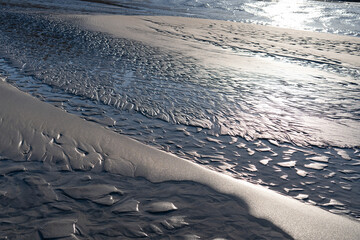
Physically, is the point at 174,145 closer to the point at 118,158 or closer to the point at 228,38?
the point at 118,158

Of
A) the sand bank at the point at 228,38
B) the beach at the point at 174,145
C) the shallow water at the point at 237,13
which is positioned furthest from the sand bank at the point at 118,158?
the shallow water at the point at 237,13

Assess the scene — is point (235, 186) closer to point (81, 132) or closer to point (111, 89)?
point (81, 132)

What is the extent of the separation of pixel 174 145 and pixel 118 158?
427 millimetres

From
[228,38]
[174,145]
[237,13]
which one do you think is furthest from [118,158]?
[237,13]

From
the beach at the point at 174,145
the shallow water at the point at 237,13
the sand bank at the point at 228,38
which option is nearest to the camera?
the beach at the point at 174,145

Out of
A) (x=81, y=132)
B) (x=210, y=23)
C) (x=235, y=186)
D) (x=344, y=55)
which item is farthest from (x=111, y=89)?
(x=210, y=23)

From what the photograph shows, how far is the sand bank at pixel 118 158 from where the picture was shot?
64.1 inches

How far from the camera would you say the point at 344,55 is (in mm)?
5477

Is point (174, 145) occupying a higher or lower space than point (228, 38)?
lower

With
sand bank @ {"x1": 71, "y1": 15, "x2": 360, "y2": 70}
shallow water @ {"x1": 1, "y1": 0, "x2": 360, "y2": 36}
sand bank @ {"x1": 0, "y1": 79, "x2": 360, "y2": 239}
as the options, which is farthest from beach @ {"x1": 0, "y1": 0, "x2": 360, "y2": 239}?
shallow water @ {"x1": 1, "y1": 0, "x2": 360, "y2": 36}

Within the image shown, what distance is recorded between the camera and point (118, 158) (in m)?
2.07

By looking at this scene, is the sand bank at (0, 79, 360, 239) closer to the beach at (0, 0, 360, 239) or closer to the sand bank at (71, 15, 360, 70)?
the beach at (0, 0, 360, 239)

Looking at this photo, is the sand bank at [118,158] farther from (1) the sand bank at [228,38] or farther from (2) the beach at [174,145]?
(1) the sand bank at [228,38]

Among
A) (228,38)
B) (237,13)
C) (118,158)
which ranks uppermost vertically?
(237,13)
